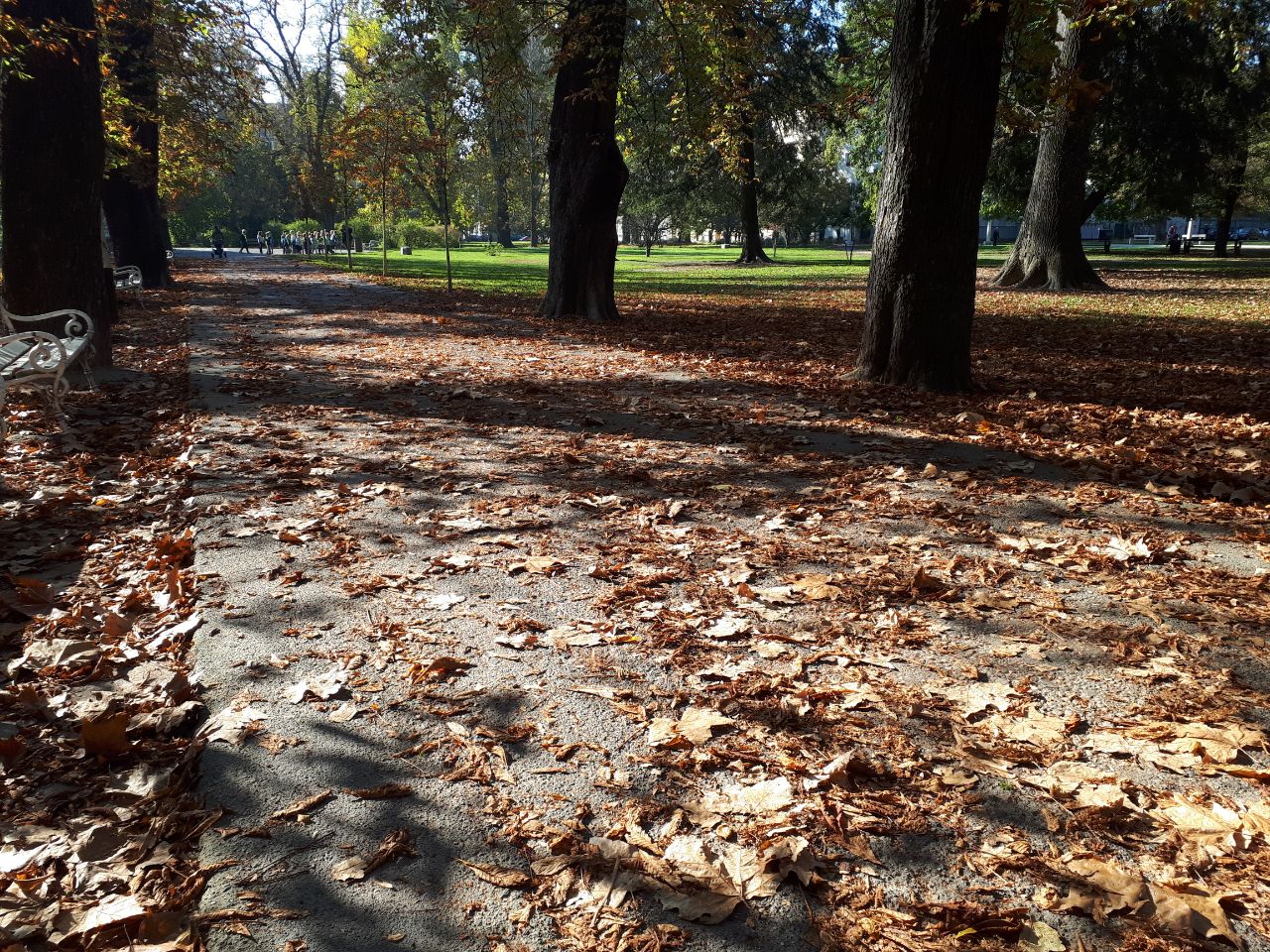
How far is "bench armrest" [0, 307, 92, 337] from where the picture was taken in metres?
7.91

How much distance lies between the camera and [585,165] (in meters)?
14.7

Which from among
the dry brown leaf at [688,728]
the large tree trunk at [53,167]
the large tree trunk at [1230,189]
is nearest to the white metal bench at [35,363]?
the large tree trunk at [53,167]

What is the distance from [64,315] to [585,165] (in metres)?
8.42

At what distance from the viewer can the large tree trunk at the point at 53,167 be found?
333 inches

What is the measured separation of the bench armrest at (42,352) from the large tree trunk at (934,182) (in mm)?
6826

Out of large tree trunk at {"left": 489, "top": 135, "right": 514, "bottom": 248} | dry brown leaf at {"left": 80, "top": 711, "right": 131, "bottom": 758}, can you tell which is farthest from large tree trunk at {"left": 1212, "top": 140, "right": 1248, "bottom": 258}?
dry brown leaf at {"left": 80, "top": 711, "right": 131, "bottom": 758}

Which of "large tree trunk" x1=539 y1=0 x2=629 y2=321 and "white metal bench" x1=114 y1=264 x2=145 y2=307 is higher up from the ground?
"large tree trunk" x1=539 y1=0 x2=629 y2=321

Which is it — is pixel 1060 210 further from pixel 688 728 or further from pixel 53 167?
pixel 688 728

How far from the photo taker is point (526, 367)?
34.6 feet

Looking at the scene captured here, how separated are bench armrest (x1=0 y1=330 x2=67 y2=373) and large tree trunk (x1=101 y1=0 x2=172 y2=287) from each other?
39.8ft

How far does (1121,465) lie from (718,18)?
11467mm

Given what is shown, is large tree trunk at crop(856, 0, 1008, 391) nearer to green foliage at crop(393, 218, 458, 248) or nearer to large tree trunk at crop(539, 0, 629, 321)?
large tree trunk at crop(539, 0, 629, 321)

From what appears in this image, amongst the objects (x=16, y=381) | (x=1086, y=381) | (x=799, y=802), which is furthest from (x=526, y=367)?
(x=799, y=802)

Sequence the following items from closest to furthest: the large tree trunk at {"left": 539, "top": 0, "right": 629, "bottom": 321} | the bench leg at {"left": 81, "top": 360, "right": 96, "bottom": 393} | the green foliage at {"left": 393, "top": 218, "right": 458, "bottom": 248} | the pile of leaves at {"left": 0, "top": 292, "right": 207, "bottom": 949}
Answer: the pile of leaves at {"left": 0, "top": 292, "right": 207, "bottom": 949}
the bench leg at {"left": 81, "top": 360, "right": 96, "bottom": 393}
the large tree trunk at {"left": 539, "top": 0, "right": 629, "bottom": 321}
the green foliage at {"left": 393, "top": 218, "right": 458, "bottom": 248}
